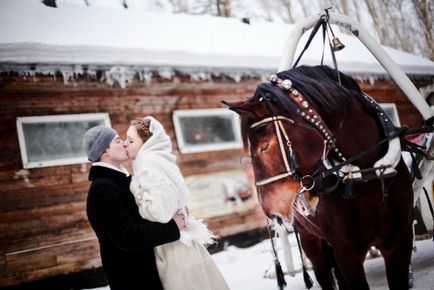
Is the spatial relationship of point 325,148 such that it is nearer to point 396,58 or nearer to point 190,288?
point 190,288

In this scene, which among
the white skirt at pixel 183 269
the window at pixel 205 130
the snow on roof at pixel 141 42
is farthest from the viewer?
the window at pixel 205 130

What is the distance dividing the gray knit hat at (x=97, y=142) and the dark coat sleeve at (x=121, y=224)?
0.21 metres

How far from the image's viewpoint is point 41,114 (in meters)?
6.18

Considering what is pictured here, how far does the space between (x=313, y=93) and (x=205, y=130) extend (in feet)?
18.6

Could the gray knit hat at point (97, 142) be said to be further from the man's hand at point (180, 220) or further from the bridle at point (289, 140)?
the bridle at point (289, 140)

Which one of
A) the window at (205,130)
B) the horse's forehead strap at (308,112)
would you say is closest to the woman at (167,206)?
the horse's forehead strap at (308,112)

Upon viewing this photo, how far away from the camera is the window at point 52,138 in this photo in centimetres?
604

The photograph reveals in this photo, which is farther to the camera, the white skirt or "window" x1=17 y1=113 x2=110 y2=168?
"window" x1=17 y1=113 x2=110 y2=168

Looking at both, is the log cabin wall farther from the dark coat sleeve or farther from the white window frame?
the white window frame

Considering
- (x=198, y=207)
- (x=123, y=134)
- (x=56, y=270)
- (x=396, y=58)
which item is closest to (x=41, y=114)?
(x=123, y=134)

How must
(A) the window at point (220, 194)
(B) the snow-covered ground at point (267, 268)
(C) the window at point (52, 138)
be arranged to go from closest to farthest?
(B) the snow-covered ground at point (267, 268)
(C) the window at point (52, 138)
(A) the window at point (220, 194)

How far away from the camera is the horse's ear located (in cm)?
197

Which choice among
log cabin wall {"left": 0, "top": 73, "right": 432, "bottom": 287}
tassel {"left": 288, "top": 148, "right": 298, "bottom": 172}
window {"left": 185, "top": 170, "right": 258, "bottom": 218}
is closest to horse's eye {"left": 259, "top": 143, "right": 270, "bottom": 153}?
tassel {"left": 288, "top": 148, "right": 298, "bottom": 172}

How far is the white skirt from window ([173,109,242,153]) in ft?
18.1
